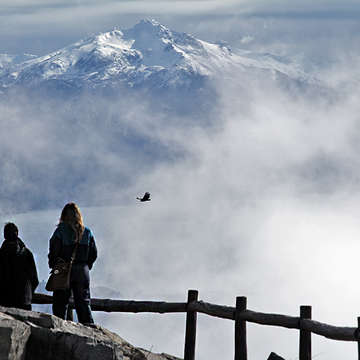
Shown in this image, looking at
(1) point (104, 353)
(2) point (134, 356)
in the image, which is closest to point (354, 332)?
(2) point (134, 356)

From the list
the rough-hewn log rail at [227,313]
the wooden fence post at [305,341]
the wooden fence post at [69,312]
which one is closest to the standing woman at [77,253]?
the rough-hewn log rail at [227,313]

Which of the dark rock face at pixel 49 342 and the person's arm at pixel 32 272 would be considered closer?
the dark rock face at pixel 49 342

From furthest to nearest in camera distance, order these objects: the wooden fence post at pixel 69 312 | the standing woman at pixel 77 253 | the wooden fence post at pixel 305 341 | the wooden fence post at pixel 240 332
→ the wooden fence post at pixel 69 312 < the wooden fence post at pixel 240 332 < the standing woman at pixel 77 253 < the wooden fence post at pixel 305 341

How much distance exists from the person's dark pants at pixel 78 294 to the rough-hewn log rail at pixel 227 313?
1.47m

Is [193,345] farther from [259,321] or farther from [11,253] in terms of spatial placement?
[11,253]

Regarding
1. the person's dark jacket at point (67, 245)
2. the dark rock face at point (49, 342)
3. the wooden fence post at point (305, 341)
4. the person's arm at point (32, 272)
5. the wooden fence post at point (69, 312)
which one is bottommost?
the dark rock face at point (49, 342)

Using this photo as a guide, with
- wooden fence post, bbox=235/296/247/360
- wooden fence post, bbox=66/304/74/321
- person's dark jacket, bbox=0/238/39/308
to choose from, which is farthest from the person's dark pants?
wooden fence post, bbox=235/296/247/360

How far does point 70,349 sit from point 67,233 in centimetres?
286

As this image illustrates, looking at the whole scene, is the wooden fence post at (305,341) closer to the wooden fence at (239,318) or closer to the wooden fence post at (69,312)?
the wooden fence at (239,318)

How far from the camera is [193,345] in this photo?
11820 millimetres

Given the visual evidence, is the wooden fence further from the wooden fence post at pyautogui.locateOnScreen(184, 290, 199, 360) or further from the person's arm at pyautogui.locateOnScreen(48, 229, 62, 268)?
the person's arm at pyautogui.locateOnScreen(48, 229, 62, 268)

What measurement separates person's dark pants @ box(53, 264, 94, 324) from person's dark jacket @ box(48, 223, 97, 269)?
0.40 ft

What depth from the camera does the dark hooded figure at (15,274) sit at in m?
10.2

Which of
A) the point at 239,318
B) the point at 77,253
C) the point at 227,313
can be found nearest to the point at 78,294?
the point at 77,253
